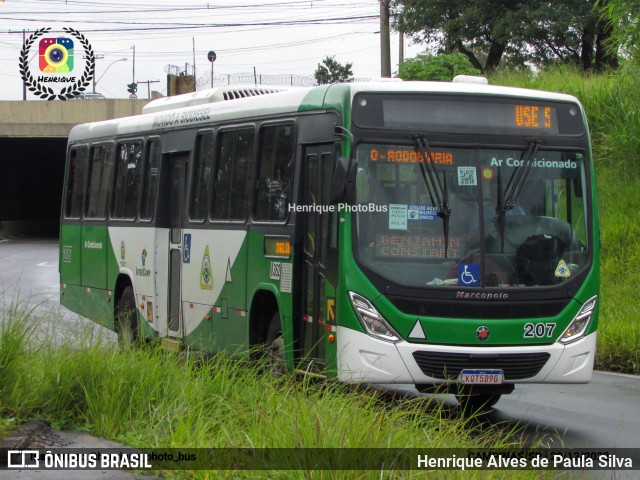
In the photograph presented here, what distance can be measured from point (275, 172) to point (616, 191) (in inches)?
438

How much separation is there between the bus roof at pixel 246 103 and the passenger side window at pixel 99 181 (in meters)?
0.26

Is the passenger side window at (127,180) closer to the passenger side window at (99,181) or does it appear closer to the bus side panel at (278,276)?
the passenger side window at (99,181)

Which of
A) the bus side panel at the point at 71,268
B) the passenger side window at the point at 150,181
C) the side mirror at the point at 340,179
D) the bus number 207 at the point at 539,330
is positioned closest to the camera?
the side mirror at the point at 340,179

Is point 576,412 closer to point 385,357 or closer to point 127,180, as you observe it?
point 385,357

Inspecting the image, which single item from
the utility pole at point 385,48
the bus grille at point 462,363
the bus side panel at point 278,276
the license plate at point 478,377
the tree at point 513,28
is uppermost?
the tree at point 513,28

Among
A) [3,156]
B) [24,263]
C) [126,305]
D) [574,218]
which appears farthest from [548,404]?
[3,156]

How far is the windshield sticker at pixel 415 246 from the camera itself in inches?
385

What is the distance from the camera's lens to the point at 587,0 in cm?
3672

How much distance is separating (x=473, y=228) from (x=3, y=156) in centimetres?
4975

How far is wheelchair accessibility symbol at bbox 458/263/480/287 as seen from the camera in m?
9.83

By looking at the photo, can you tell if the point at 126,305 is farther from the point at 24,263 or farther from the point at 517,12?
the point at 517,12

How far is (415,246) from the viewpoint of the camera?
9.80 m

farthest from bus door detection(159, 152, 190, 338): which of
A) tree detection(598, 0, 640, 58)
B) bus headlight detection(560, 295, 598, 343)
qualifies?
tree detection(598, 0, 640, 58)

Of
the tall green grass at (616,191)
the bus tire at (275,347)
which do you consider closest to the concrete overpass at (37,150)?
the tall green grass at (616,191)
